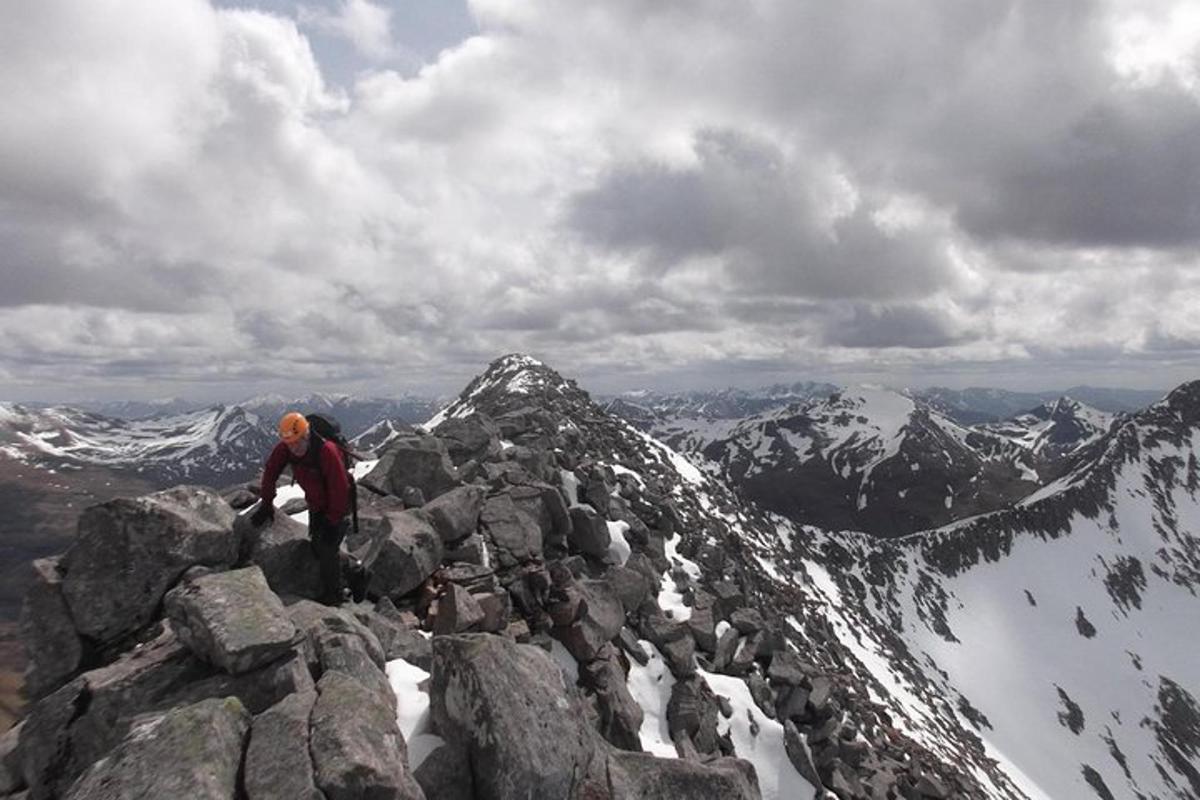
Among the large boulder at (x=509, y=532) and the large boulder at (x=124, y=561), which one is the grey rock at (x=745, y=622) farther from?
the large boulder at (x=124, y=561)

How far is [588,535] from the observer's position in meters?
24.9

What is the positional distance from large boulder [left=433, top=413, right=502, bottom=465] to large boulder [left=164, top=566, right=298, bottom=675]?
57.4 ft

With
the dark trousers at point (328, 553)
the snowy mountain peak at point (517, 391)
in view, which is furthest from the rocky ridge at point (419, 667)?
the snowy mountain peak at point (517, 391)

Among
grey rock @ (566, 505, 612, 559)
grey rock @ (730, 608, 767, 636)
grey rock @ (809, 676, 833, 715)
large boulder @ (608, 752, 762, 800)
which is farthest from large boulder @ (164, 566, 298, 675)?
grey rock @ (809, 676, 833, 715)

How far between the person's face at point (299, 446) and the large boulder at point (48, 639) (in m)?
5.03

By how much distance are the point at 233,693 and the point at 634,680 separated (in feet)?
42.1

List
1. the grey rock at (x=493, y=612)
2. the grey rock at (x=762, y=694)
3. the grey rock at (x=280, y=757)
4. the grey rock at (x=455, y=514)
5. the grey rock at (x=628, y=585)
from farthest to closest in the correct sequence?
the grey rock at (x=762, y=694), the grey rock at (x=628, y=585), the grey rock at (x=455, y=514), the grey rock at (x=493, y=612), the grey rock at (x=280, y=757)

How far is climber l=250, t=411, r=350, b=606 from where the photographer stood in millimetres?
13961

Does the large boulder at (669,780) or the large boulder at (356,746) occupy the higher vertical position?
the large boulder at (356,746)

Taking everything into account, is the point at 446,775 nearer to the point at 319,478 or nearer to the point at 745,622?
the point at 319,478

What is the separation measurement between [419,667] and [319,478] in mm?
4847

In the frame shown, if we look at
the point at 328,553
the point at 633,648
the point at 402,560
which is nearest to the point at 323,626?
the point at 328,553

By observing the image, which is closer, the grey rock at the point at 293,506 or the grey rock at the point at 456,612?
the grey rock at the point at 456,612

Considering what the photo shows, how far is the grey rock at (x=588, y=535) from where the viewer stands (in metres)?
24.8
